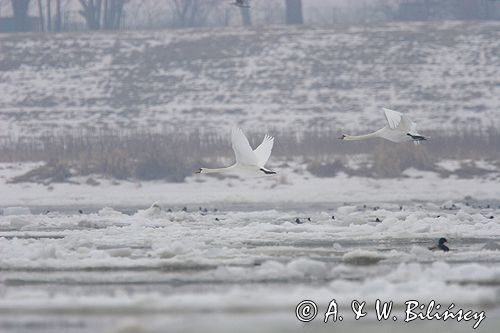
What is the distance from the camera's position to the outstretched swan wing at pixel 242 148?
18609 mm

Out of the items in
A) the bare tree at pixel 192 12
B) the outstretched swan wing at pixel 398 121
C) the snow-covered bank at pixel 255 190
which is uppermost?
the outstretched swan wing at pixel 398 121

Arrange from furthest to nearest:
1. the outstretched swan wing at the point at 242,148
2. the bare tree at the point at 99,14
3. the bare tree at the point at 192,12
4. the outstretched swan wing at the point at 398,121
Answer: the bare tree at the point at 192,12 → the bare tree at the point at 99,14 → the outstretched swan wing at the point at 398,121 → the outstretched swan wing at the point at 242,148

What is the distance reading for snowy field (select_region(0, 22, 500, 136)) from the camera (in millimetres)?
48156

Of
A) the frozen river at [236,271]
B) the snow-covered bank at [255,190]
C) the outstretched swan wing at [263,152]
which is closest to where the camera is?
the frozen river at [236,271]

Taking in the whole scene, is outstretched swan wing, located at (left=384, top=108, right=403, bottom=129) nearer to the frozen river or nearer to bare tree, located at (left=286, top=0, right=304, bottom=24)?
the frozen river

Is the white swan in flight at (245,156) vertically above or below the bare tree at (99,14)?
above

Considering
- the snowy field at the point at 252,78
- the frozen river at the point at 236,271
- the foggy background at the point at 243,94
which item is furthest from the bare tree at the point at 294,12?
the frozen river at the point at 236,271

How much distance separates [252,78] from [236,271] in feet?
129

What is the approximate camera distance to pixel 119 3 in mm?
69125

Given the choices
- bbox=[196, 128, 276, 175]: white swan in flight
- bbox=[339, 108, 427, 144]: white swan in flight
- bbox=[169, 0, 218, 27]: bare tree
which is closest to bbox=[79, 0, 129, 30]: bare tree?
bbox=[169, 0, 218, 27]: bare tree

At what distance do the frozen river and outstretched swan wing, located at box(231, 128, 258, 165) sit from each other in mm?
1156

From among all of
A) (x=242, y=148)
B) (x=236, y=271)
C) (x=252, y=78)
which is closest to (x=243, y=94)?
(x=252, y=78)

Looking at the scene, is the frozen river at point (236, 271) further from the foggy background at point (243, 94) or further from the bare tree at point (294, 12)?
the bare tree at point (294, 12)

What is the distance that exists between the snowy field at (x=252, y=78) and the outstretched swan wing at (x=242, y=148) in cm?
2593
